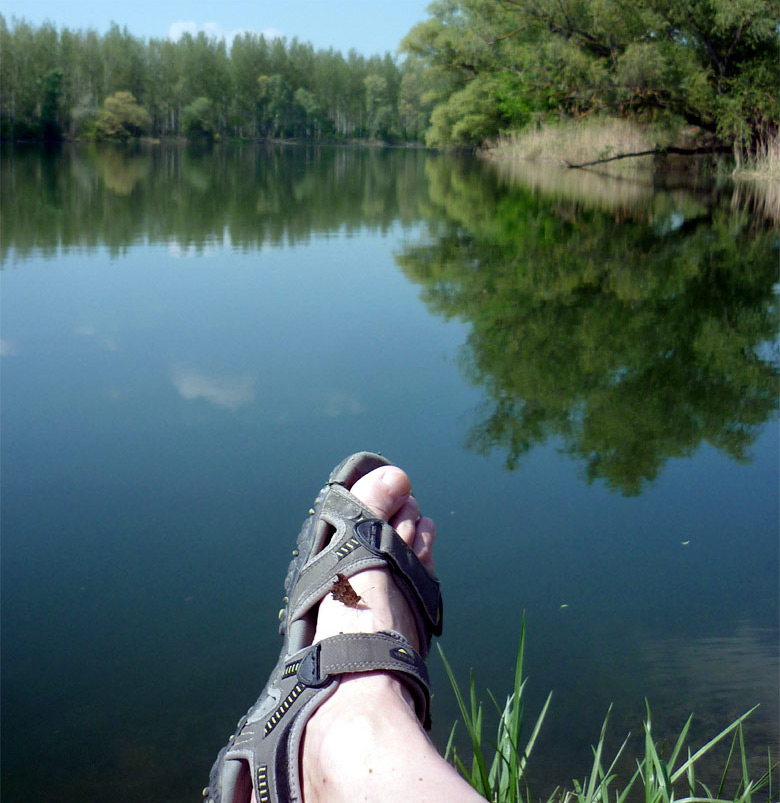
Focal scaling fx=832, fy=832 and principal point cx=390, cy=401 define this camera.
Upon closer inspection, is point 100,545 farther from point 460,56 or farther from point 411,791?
point 460,56

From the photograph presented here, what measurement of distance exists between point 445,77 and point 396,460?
83.9ft

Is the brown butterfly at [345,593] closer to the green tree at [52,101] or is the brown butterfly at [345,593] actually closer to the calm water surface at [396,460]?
the calm water surface at [396,460]

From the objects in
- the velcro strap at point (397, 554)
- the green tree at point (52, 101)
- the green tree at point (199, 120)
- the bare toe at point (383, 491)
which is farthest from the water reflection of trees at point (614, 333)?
the green tree at point (199, 120)

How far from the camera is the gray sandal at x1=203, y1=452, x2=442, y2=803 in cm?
98

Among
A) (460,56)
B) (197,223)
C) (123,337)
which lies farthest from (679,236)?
(460,56)

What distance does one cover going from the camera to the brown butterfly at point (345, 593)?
1208mm

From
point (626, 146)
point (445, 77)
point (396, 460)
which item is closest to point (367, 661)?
point (396, 460)

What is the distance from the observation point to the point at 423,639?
1275mm

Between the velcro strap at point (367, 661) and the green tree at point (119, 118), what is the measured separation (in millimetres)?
37177

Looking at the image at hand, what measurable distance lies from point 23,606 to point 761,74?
50.0ft

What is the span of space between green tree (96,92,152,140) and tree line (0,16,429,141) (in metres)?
0.04

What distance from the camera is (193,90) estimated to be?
152 feet

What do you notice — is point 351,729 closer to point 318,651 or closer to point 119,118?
point 318,651

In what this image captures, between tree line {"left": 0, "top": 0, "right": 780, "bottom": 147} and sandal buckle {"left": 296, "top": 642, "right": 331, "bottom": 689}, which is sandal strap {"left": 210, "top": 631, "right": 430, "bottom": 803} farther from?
tree line {"left": 0, "top": 0, "right": 780, "bottom": 147}
